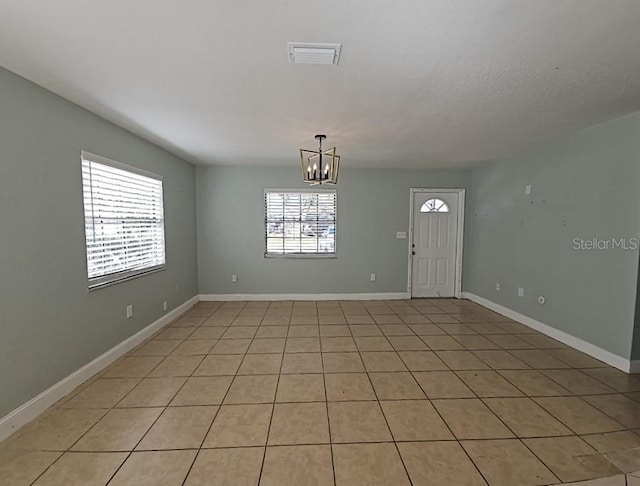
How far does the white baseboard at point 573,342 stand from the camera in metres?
2.89

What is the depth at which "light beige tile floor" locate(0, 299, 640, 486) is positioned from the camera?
172 centimetres

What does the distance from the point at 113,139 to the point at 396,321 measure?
4.18 m

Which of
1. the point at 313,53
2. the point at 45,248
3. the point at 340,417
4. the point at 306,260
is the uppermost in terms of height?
the point at 313,53

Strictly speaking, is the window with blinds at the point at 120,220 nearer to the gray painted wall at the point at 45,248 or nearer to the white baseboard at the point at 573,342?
the gray painted wall at the point at 45,248

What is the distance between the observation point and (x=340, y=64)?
188 centimetres

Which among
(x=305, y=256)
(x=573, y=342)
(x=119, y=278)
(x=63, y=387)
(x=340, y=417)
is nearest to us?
(x=340, y=417)

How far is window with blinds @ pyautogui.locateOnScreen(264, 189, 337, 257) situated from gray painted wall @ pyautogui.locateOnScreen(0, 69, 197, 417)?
2572 millimetres

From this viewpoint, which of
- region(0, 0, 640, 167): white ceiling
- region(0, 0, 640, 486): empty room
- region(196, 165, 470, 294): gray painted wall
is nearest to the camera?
Result: region(0, 0, 640, 167): white ceiling

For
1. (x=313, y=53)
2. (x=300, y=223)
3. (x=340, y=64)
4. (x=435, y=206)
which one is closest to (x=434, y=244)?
(x=435, y=206)

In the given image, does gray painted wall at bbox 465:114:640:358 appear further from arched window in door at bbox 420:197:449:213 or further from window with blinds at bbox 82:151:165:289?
window with blinds at bbox 82:151:165:289

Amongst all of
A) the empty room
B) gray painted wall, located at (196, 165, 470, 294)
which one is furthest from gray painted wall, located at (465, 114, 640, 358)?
gray painted wall, located at (196, 165, 470, 294)

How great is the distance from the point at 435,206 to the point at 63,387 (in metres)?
5.68

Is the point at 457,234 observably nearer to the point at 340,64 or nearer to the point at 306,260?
the point at 306,260

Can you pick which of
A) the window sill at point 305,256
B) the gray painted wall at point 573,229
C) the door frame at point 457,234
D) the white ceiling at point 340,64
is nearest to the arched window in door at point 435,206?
the door frame at point 457,234
